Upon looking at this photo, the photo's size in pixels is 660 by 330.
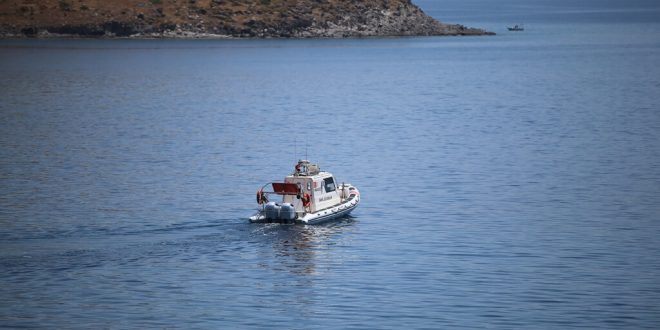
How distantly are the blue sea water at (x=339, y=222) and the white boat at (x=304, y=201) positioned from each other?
0.65m

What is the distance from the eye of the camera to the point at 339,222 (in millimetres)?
56375

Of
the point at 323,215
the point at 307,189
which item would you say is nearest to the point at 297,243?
the point at 323,215

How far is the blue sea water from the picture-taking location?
41.5 metres

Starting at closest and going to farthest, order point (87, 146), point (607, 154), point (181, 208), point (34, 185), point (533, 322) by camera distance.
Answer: point (533, 322)
point (181, 208)
point (34, 185)
point (607, 154)
point (87, 146)

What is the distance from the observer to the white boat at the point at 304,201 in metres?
53.4

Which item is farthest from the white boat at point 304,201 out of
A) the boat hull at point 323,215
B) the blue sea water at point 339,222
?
the blue sea water at point 339,222

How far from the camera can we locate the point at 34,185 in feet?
222

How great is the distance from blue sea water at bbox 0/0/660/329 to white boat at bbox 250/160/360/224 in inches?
25.7

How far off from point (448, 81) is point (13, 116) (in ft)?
231

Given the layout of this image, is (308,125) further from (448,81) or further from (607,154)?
(448,81)

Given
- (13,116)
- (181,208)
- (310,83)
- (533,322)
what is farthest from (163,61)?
(533,322)

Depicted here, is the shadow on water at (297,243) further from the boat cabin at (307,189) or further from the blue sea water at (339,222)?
the boat cabin at (307,189)

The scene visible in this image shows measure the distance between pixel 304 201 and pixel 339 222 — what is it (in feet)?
9.74

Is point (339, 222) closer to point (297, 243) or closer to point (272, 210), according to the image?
point (272, 210)
